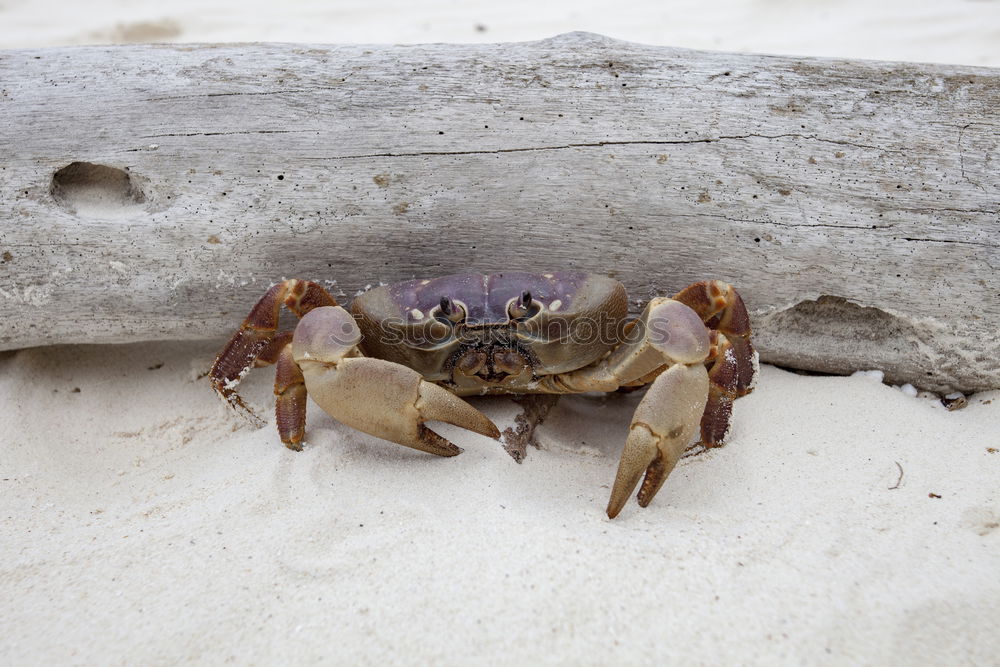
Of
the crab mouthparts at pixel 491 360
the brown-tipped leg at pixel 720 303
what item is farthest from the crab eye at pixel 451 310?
the brown-tipped leg at pixel 720 303

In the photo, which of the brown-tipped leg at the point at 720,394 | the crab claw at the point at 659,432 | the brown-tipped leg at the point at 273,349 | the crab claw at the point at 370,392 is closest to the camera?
the crab claw at the point at 659,432

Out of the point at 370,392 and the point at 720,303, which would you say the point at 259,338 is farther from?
the point at 720,303

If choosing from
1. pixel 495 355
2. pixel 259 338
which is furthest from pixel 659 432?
pixel 259 338

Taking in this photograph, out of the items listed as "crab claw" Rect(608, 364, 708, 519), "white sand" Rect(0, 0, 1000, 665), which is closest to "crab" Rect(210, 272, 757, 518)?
"crab claw" Rect(608, 364, 708, 519)

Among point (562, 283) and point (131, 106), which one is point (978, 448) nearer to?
point (562, 283)

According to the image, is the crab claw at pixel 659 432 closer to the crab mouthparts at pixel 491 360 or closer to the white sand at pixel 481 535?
the white sand at pixel 481 535

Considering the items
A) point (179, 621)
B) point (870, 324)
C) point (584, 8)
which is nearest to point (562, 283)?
point (870, 324)
